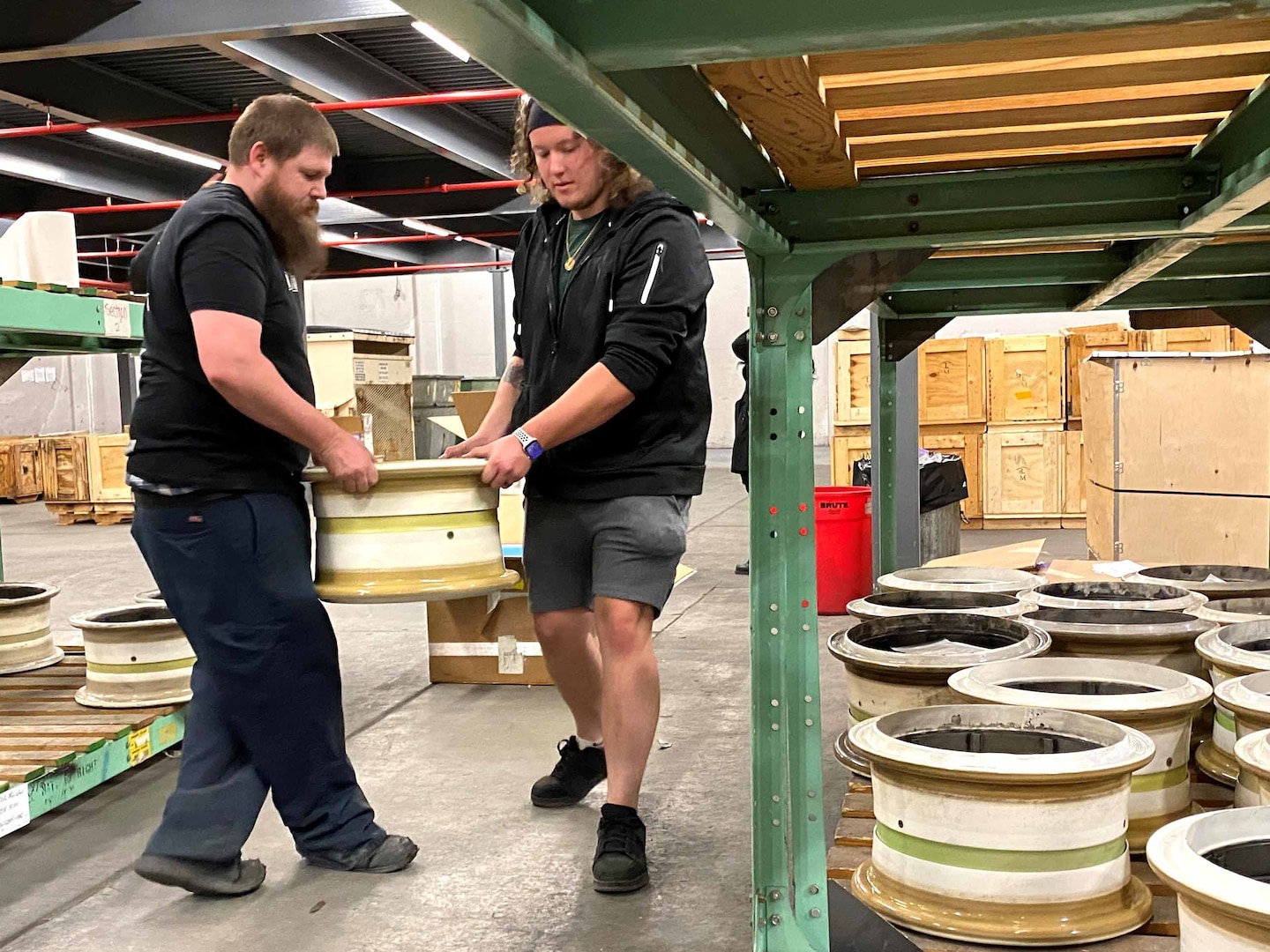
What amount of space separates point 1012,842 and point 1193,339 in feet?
29.7

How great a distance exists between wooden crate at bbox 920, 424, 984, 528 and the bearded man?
8265 mm

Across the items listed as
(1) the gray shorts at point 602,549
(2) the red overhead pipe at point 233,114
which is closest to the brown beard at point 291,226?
(1) the gray shorts at point 602,549

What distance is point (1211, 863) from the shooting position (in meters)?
1.60

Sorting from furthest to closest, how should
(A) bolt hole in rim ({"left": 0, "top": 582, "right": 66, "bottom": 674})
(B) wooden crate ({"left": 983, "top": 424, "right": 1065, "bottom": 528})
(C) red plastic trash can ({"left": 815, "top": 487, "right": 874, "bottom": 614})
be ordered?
(B) wooden crate ({"left": 983, "top": 424, "right": 1065, "bottom": 528})
(C) red plastic trash can ({"left": 815, "top": 487, "right": 874, "bottom": 614})
(A) bolt hole in rim ({"left": 0, "top": 582, "right": 66, "bottom": 674})

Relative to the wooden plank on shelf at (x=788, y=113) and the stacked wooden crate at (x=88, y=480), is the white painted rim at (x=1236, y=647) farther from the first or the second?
the stacked wooden crate at (x=88, y=480)

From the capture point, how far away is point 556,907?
2.95 m

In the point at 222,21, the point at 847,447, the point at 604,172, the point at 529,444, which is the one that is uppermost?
the point at 222,21

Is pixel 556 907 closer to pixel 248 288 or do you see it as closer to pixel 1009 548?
pixel 248 288

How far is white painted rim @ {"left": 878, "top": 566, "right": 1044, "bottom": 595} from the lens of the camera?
350cm

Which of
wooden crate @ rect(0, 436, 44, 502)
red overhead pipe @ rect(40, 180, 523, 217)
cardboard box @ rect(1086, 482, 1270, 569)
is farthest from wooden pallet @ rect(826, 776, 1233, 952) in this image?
wooden crate @ rect(0, 436, 44, 502)

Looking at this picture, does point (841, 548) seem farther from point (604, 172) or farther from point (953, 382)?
point (953, 382)

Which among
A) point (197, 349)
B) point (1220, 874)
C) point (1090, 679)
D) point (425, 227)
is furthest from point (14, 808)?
point (425, 227)

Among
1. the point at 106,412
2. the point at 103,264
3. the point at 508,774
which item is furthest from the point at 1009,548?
the point at 106,412

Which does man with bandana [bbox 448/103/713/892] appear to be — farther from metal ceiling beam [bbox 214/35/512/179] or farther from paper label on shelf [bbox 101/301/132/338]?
metal ceiling beam [bbox 214/35/512/179]
